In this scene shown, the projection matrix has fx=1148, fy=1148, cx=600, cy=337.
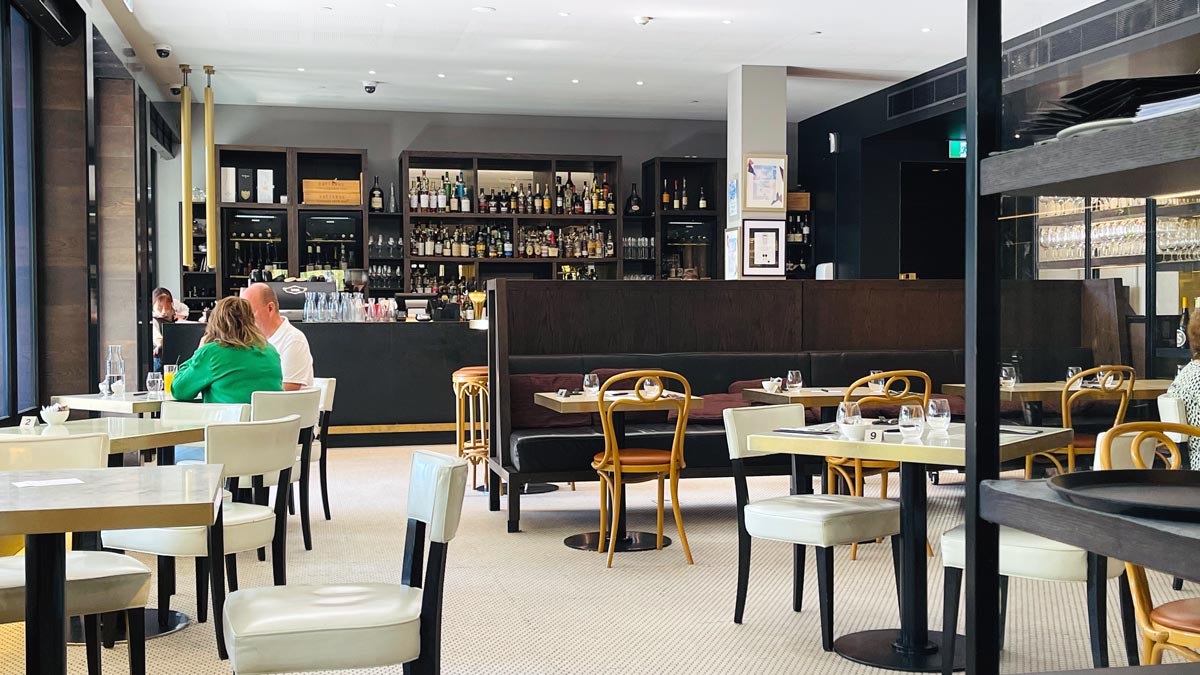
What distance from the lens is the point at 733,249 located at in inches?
445

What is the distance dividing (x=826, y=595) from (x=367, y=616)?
205 cm

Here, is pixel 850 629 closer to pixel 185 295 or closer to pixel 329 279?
pixel 329 279

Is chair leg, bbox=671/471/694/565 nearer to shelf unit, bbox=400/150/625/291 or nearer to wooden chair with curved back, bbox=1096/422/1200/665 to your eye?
wooden chair with curved back, bbox=1096/422/1200/665

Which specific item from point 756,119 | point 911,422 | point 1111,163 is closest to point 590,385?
point 911,422

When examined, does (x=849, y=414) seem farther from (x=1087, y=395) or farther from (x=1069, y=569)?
(x=1069, y=569)

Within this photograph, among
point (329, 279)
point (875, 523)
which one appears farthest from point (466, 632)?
point (329, 279)

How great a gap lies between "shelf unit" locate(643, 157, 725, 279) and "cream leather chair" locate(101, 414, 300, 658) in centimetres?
964

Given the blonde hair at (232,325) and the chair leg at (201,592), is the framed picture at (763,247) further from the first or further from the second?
the chair leg at (201,592)

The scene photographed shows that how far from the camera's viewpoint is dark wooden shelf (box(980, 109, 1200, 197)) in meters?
0.97

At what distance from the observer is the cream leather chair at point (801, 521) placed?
13.5ft

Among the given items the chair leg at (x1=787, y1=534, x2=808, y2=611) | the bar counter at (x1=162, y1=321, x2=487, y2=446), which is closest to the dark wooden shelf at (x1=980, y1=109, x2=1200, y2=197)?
the chair leg at (x1=787, y1=534, x2=808, y2=611)

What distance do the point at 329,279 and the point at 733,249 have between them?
4.03m

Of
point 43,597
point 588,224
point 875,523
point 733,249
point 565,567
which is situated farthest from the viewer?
point 588,224

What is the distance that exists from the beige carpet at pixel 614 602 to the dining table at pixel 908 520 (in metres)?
0.18
